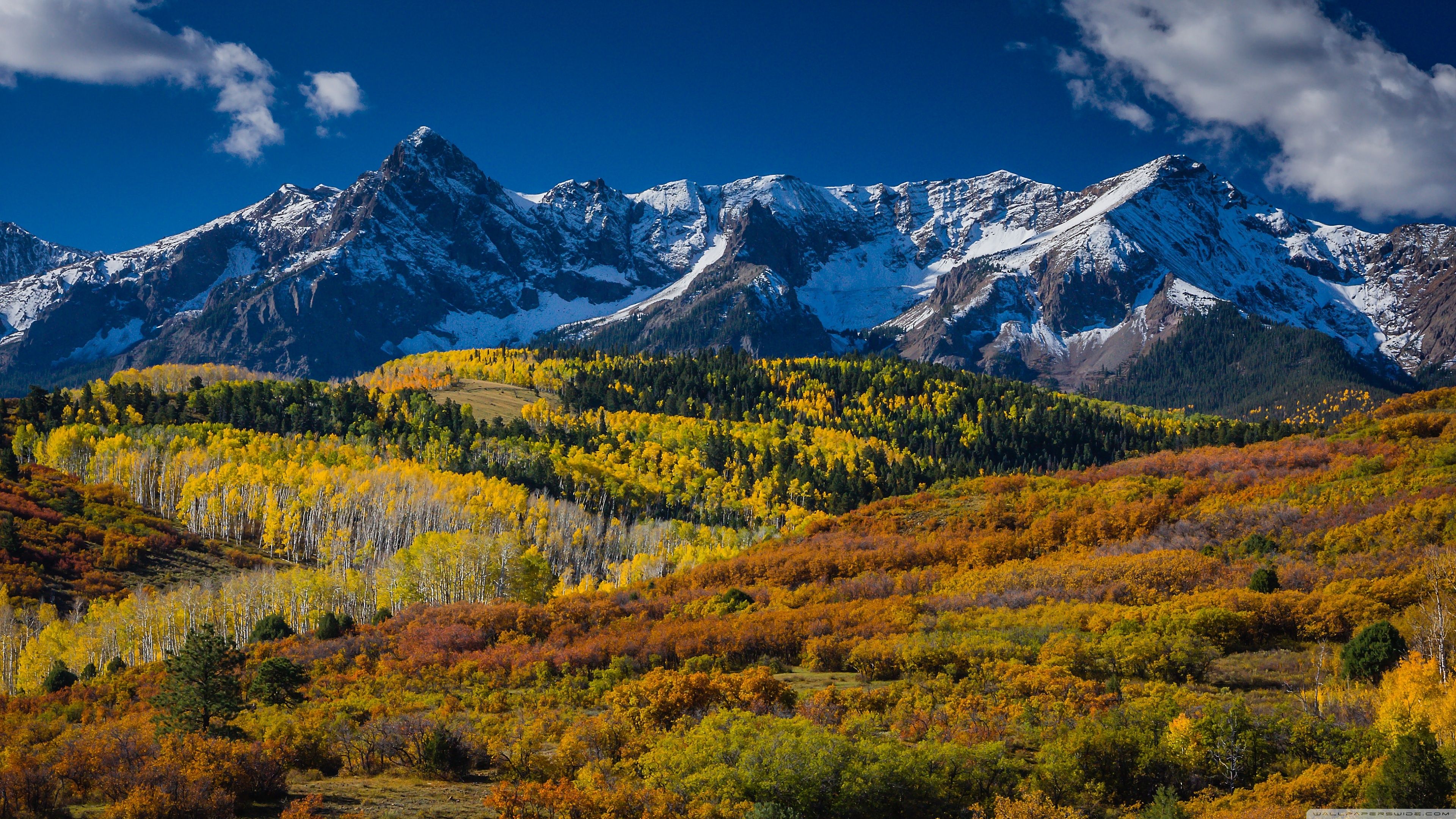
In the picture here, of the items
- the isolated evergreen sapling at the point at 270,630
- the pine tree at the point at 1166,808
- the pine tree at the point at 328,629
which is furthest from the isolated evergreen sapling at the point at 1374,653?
the isolated evergreen sapling at the point at 270,630

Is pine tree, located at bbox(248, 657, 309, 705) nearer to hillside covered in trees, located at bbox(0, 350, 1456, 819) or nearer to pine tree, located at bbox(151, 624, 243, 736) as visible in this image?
hillside covered in trees, located at bbox(0, 350, 1456, 819)

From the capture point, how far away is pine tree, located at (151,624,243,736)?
1367 inches

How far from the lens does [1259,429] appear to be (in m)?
173

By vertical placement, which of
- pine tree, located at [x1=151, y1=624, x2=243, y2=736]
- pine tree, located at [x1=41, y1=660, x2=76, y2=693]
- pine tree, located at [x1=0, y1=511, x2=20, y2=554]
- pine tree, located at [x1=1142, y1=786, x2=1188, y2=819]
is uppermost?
pine tree, located at [x1=0, y1=511, x2=20, y2=554]

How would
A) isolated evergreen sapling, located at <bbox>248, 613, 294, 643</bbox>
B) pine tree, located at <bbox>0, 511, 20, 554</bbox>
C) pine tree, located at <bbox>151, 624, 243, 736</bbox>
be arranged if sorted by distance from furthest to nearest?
pine tree, located at <bbox>0, 511, 20, 554</bbox>
isolated evergreen sapling, located at <bbox>248, 613, 294, 643</bbox>
pine tree, located at <bbox>151, 624, 243, 736</bbox>

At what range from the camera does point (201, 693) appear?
35.5 m

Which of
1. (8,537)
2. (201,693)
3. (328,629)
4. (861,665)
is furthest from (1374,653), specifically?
(8,537)

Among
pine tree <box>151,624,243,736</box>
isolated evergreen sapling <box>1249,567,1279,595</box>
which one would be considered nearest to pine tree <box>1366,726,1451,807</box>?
isolated evergreen sapling <box>1249,567,1279,595</box>

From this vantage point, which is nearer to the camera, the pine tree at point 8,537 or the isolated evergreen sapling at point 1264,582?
Answer: the isolated evergreen sapling at point 1264,582

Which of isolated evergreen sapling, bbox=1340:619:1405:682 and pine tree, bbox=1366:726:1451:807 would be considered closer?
pine tree, bbox=1366:726:1451:807

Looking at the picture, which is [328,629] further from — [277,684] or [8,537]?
[8,537]

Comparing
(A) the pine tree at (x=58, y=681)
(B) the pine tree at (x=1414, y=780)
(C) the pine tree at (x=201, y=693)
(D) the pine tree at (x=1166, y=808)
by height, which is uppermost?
(C) the pine tree at (x=201, y=693)

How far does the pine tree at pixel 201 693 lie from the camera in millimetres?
34719

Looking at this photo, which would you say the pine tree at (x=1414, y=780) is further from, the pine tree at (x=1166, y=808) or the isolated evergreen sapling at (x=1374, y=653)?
the isolated evergreen sapling at (x=1374, y=653)
